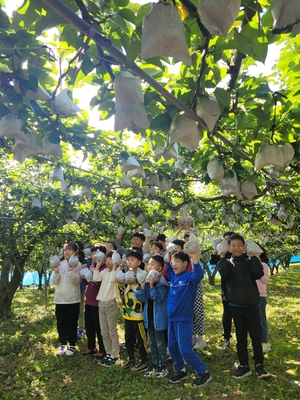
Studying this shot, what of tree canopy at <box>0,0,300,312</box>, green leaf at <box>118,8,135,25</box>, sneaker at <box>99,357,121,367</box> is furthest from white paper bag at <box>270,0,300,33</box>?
sneaker at <box>99,357,121,367</box>

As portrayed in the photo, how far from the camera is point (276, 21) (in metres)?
1.06

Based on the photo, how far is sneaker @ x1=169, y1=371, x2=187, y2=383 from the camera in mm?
3061

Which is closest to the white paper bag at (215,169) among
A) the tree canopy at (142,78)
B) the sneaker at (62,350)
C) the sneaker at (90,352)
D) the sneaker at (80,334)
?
the tree canopy at (142,78)

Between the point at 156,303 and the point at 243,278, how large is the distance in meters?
0.93

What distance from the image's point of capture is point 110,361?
368 cm

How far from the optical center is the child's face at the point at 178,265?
121 inches

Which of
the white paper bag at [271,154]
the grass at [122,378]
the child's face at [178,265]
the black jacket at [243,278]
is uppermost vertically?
the white paper bag at [271,154]

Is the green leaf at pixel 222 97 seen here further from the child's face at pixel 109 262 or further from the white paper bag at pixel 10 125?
the child's face at pixel 109 262

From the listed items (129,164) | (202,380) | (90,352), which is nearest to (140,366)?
(202,380)

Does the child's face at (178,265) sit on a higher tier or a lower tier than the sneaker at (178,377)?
higher

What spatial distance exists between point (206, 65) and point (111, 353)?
3.45 metres

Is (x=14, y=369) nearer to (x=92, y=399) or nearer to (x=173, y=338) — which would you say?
(x=92, y=399)

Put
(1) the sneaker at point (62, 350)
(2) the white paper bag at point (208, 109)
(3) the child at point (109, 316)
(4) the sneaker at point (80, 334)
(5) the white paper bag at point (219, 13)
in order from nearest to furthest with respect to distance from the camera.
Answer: (5) the white paper bag at point (219, 13) < (2) the white paper bag at point (208, 109) < (3) the child at point (109, 316) < (1) the sneaker at point (62, 350) < (4) the sneaker at point (80, 334)

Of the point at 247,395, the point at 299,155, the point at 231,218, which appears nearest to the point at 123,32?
the point at 299,155
